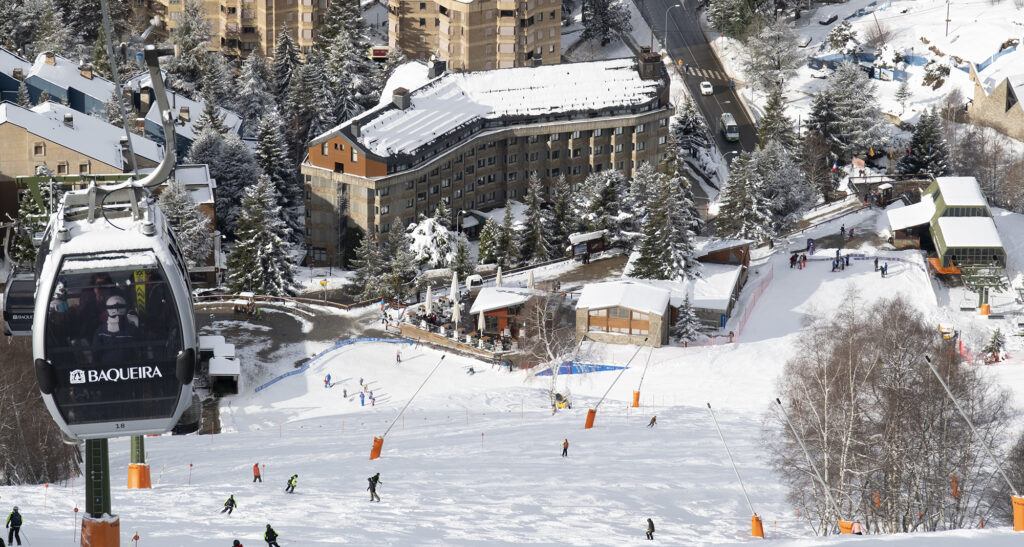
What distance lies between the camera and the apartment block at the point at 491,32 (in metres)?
121

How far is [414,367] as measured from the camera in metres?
74.6

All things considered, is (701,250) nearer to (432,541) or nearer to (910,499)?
(910,499)

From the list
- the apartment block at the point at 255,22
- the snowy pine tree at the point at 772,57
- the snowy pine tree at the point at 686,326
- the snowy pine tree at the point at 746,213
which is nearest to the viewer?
the snowy pine tree at the point at 686,326

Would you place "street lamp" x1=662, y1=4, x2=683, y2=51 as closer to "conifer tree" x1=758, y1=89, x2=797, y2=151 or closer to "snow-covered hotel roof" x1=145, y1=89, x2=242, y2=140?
"conifer tree" x1=758, y1=89, x2=797, y2=151

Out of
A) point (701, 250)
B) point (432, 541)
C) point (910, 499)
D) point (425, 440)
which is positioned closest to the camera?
point (432, 541)

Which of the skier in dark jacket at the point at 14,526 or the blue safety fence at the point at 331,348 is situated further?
the blue safety fence at the point at 331,348

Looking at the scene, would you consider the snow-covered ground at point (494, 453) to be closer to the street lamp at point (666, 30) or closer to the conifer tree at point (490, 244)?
the conifer tree at point (490, 244)

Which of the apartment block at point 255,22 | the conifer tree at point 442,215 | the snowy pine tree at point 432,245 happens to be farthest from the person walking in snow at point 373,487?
the apartment block at point 255,22

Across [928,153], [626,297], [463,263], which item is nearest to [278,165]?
[463,263]

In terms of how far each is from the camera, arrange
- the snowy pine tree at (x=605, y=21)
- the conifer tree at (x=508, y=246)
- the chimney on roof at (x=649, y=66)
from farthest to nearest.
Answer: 1. the snowy pine tree at (x=605, y=21)
2. the chimney on roof at (x=649, y=66)
3. the conifer tree at (x=508, y=246)

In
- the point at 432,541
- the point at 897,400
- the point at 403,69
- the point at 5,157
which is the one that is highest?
the point at 403,69

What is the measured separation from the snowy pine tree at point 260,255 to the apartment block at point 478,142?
8517 millimetres

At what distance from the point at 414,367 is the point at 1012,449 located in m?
29.0

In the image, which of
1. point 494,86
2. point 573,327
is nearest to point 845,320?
point 573,327
